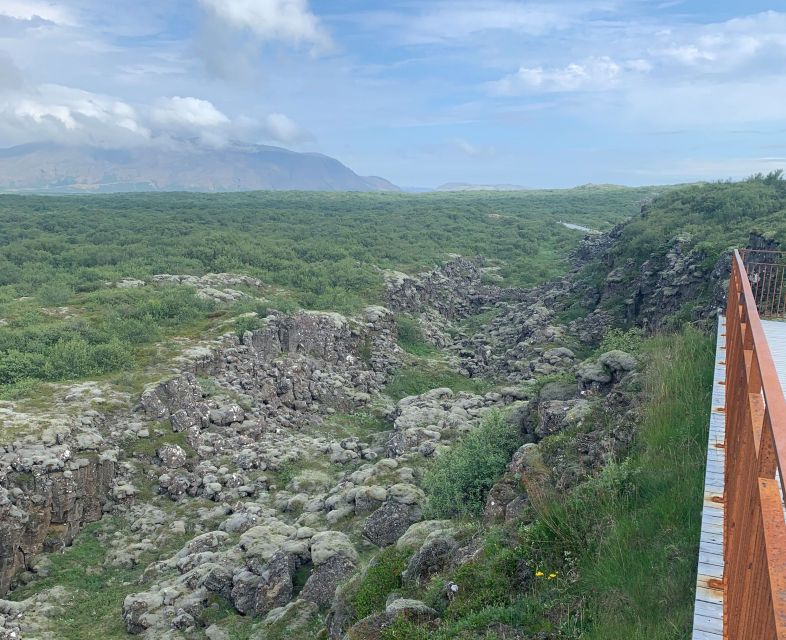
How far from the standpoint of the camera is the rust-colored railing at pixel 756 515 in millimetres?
2689

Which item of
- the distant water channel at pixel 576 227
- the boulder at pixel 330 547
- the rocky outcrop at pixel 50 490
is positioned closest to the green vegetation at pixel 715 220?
the boulder at pixel 330 547

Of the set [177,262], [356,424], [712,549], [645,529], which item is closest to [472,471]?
[645,529]

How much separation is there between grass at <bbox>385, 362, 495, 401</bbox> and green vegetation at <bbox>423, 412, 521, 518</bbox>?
8.45 metres

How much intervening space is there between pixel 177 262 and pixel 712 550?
29888 mm

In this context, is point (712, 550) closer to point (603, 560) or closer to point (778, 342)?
point (603, 560)

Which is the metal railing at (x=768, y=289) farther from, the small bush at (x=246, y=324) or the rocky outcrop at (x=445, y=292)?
the rocky outcrop at (x=445, y=292)

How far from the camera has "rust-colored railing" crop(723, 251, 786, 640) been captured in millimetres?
2689

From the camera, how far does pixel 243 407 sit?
58.7 feet

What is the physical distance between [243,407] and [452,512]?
9.60 m

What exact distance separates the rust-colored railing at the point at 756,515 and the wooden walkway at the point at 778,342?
11.8ft

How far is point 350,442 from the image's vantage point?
17109 mm

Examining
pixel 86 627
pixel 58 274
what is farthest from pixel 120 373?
pixel 58 274

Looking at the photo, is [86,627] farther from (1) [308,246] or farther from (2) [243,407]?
(1) [308,246]

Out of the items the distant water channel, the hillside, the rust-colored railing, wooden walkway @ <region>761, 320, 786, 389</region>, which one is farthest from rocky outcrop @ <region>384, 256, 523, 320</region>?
the distant water channel
